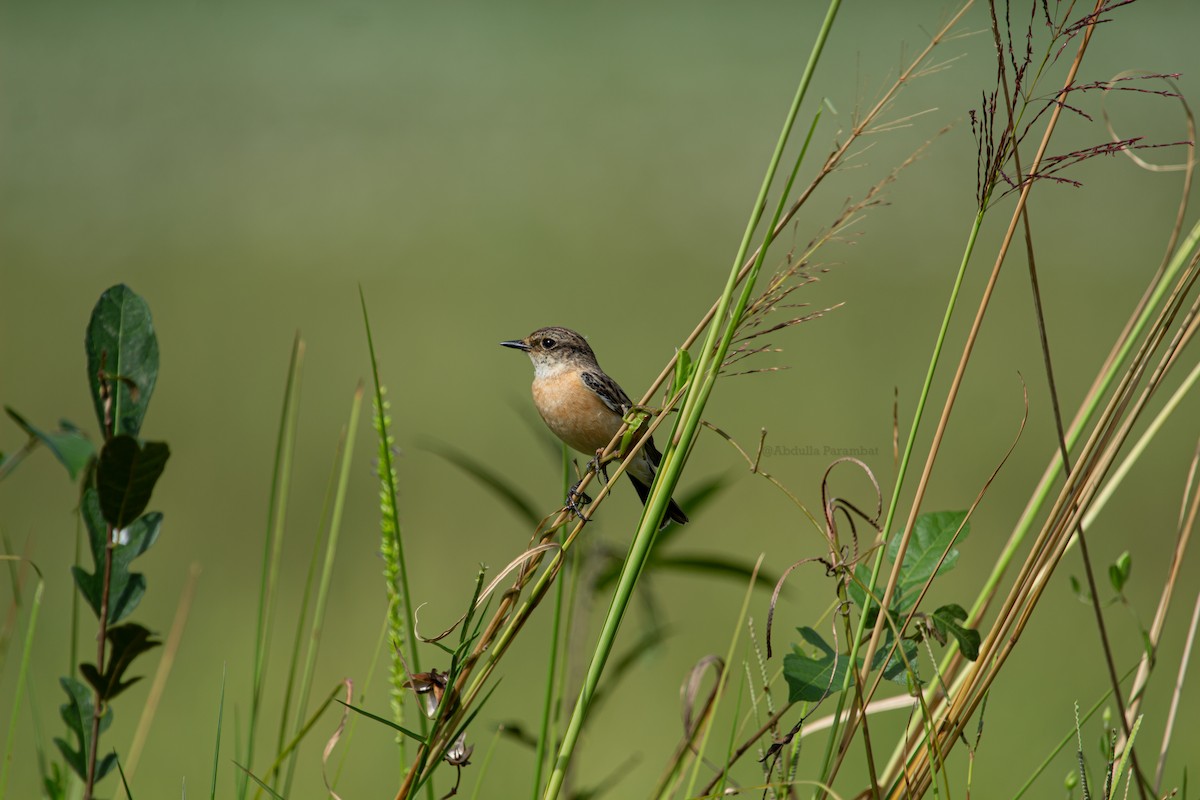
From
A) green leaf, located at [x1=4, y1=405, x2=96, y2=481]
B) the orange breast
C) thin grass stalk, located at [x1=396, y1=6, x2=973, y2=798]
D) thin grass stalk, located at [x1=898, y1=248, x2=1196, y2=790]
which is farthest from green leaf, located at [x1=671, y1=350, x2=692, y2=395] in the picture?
the orange breast

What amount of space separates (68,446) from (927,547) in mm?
1290

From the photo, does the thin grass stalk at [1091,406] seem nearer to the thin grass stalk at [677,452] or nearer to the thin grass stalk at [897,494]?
the thin grass stalk at [897,494]

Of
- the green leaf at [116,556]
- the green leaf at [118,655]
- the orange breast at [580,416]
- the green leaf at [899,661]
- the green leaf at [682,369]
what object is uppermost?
the orange breast at [580,416]

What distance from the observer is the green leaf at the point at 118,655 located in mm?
1410

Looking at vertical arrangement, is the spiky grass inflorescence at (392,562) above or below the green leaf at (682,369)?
below

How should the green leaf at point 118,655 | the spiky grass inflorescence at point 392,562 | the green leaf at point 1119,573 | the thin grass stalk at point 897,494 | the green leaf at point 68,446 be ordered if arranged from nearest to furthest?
the green leaf at point 68,446, the green leaf at point 118,655, the thin grass stalk at point 897,494, the spiky grass inflorescence at point 392,562, the green leaf at point 1119,573

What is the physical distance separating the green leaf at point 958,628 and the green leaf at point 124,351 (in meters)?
1.15

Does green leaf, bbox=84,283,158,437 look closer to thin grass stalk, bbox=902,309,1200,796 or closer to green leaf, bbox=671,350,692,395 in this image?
green leaf, bbox=671,350,692,395

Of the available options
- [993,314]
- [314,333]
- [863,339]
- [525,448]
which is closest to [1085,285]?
[993,314]

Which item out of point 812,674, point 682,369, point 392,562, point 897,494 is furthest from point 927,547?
point 392,562

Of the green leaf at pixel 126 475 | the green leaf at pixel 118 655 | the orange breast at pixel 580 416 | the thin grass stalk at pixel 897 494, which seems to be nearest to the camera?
the green leaf at pixel 126 475

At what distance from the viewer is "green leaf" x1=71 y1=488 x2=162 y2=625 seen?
1.40 m

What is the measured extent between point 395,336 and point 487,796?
6188 mm

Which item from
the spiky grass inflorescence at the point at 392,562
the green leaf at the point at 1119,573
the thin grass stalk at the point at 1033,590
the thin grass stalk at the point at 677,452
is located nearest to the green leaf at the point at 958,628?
the thin grass stalk at the point at 1033,590
